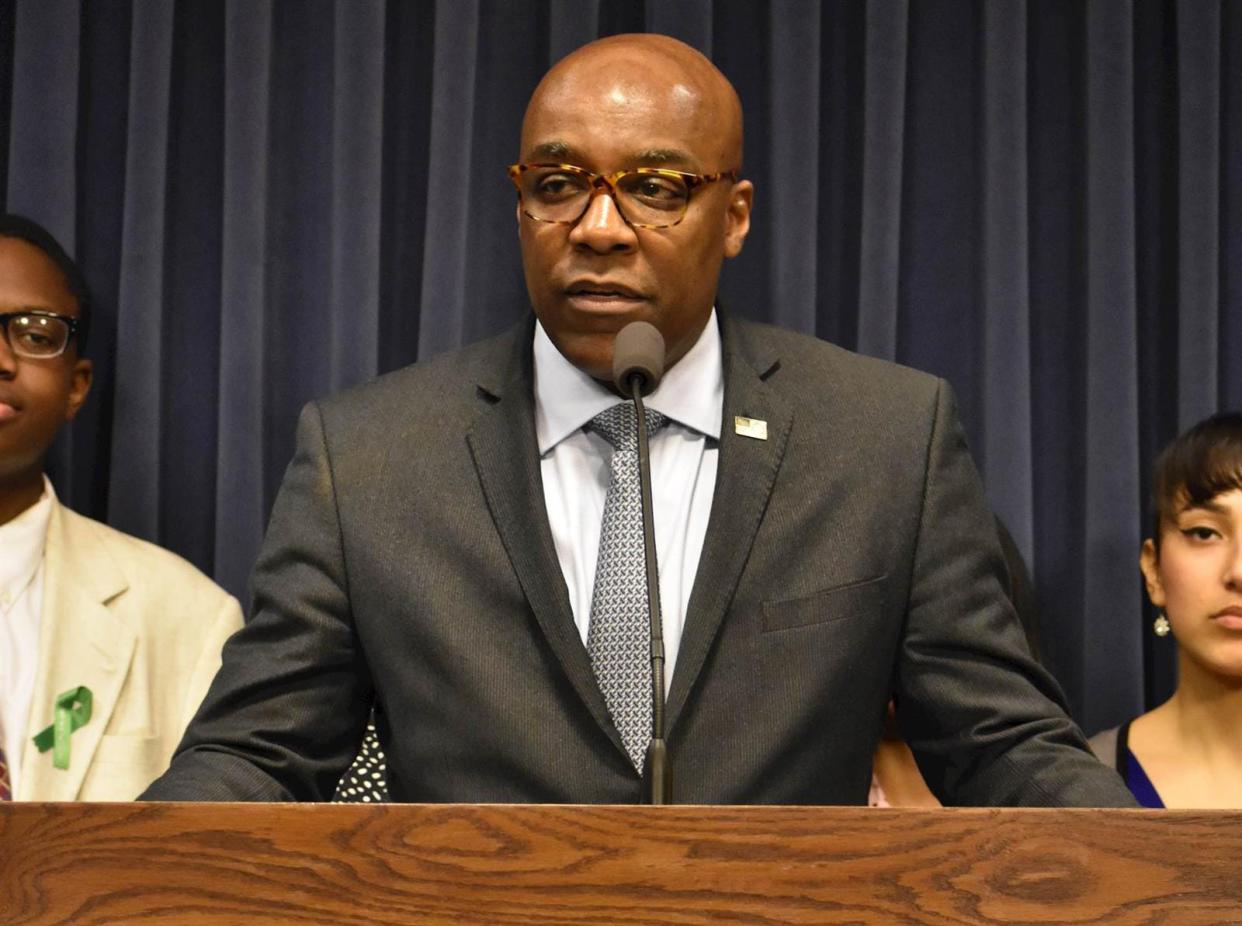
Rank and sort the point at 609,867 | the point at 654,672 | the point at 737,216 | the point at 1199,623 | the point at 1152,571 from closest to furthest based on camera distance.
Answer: the point at 609,867, the point at 654,672, the point at 737,216, the point at 1199,623, the point at 1152,571

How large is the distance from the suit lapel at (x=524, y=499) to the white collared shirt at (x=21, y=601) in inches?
40.7

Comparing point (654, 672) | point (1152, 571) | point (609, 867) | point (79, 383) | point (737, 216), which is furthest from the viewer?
point (79, 383)

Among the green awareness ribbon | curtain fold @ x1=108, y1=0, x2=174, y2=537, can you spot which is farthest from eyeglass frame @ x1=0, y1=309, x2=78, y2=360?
the green awareness ribbon

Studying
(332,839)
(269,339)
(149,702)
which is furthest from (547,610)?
(269,339)

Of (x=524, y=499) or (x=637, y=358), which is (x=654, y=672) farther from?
(x=524, y=499)

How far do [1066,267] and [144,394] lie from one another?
1.49m

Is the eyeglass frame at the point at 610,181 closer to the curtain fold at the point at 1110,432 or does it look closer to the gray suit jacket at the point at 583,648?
the gray suit jacket at the point at 583,648

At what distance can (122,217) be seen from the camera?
9.43 ft

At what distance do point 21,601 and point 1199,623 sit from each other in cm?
170

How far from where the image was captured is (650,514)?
56.1 inches

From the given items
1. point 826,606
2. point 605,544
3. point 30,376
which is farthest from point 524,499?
point 30,376

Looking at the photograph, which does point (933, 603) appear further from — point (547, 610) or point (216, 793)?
point (216, 793)

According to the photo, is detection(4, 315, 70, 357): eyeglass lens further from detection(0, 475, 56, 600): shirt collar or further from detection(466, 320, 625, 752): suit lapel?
detection(466, 320, 625, 752): suit lapel

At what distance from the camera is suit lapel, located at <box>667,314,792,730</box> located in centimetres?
171
